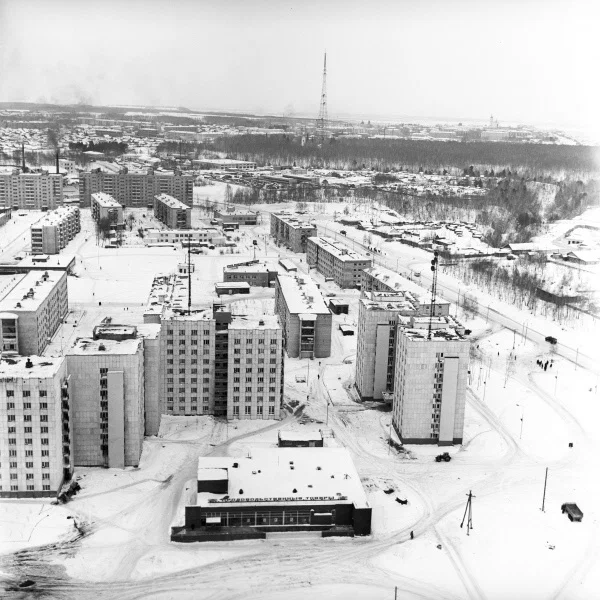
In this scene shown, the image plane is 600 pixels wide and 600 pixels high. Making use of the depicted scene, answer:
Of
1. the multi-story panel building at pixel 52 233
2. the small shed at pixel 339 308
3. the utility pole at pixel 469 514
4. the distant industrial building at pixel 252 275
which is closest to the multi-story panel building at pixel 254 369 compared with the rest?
the utility pole at pixel 469 514

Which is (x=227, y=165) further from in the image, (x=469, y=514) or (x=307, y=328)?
(x=469, y=514)

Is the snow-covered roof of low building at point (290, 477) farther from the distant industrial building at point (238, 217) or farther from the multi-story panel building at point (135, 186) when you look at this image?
the multi-story panel building at point (135, 186)

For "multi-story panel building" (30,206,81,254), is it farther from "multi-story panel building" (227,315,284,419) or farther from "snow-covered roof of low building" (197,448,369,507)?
"snow-covered roof of low building" (197,448,369,507)

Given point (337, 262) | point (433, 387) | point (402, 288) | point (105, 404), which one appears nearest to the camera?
point (105, 404)

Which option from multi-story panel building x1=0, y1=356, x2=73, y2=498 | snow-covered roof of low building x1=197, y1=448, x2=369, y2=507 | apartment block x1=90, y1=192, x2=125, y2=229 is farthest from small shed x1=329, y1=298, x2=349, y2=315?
apartment block x1=90, y1=192, x2=125, y2=229

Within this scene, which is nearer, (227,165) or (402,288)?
(402,288)

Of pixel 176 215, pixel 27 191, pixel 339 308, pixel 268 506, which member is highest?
pixel 27 191

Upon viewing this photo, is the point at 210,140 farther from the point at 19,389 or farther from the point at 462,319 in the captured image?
the point at 19,389

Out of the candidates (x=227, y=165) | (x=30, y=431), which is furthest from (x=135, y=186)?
(x=30, y=431)
